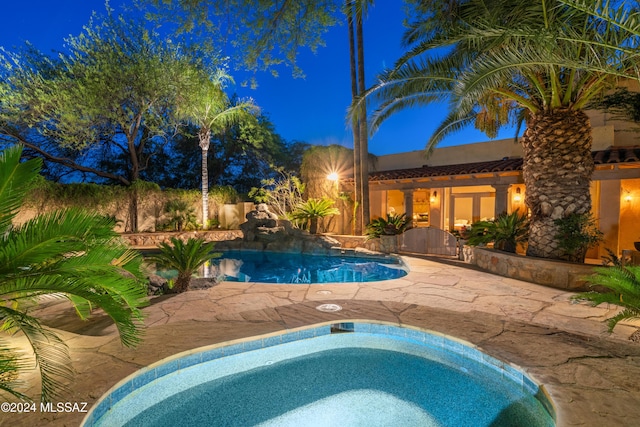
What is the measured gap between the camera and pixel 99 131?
1457 cm

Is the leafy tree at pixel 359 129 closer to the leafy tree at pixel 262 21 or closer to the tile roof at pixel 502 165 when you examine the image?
the tile roof at pixel 502 165

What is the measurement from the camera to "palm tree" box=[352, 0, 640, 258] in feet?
16.2

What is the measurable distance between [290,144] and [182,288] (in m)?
21.0

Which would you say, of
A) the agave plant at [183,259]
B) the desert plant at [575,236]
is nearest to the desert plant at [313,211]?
the agave plant at [183,259]

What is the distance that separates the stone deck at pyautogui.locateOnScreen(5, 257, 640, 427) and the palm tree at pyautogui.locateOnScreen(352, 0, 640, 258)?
217cm

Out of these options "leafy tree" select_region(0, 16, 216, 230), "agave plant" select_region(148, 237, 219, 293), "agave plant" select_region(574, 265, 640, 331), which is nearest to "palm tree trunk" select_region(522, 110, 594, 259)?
"agave plant" select_region(574, 265, 640, 331)

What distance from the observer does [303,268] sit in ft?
33.3

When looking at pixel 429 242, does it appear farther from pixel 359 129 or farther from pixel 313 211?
pixel 313 211

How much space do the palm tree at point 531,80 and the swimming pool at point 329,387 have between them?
167 inches

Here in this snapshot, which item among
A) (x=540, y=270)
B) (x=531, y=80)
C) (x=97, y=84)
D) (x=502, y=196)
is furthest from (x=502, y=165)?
(x=97, y=84)

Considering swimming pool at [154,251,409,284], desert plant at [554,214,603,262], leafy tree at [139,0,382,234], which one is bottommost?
swimming pool at [154,251,409,284]

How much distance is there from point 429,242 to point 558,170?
434 centimetres

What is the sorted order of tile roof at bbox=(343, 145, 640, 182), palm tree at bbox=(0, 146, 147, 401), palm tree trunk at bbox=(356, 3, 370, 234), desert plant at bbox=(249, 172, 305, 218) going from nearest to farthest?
palm tree at bbox=(0, 146, 147, 401) < tile roof at bbox=(343, 145, 640, 182) < palm tree trunk at bbox=(356, 3, 370, 234) < desert plant at bbox=(249, 172, 305, 218)

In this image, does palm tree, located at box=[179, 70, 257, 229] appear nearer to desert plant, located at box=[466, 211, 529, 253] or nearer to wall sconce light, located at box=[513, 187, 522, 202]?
desert plant, located at box=[466, 211, 529, 253]
